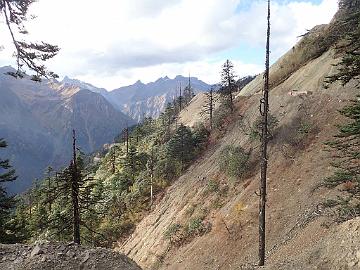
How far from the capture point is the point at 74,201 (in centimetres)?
2427

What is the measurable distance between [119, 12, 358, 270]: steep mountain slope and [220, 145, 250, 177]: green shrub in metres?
0.82

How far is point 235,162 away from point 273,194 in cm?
863

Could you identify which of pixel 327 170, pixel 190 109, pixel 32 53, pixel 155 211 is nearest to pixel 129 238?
pixel 155 211

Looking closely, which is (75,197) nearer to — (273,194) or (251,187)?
(273,194)

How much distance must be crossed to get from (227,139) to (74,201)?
30.6 metres

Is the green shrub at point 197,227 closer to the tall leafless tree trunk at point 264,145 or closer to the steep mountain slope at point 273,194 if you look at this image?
the steep mountain slope at point 273,194

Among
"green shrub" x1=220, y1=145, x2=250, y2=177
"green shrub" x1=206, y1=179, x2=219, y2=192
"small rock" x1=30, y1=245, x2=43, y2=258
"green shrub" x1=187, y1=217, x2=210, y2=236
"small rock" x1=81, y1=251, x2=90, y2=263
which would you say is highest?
"small rock" x1=30, y1=245, x2=43, y2=258

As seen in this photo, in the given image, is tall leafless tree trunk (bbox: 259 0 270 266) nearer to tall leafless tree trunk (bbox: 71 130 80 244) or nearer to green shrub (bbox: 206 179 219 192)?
tall leafless tree trunk (bbox: 71 130 80 244)

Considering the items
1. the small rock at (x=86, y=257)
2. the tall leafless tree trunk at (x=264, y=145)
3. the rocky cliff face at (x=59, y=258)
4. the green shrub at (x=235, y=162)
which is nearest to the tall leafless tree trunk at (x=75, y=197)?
the rocky cliff face at (x=59, y=258)

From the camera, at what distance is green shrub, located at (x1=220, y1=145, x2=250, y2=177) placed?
40.3m

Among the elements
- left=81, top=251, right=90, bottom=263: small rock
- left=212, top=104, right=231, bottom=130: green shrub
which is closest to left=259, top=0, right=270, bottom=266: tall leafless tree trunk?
left=81, top=251, right=90, bottom=263: small rock

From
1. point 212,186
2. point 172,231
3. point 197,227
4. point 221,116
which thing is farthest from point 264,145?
point 221,116

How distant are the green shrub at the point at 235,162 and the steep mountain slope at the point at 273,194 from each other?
82cm

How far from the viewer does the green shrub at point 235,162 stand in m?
40.3
